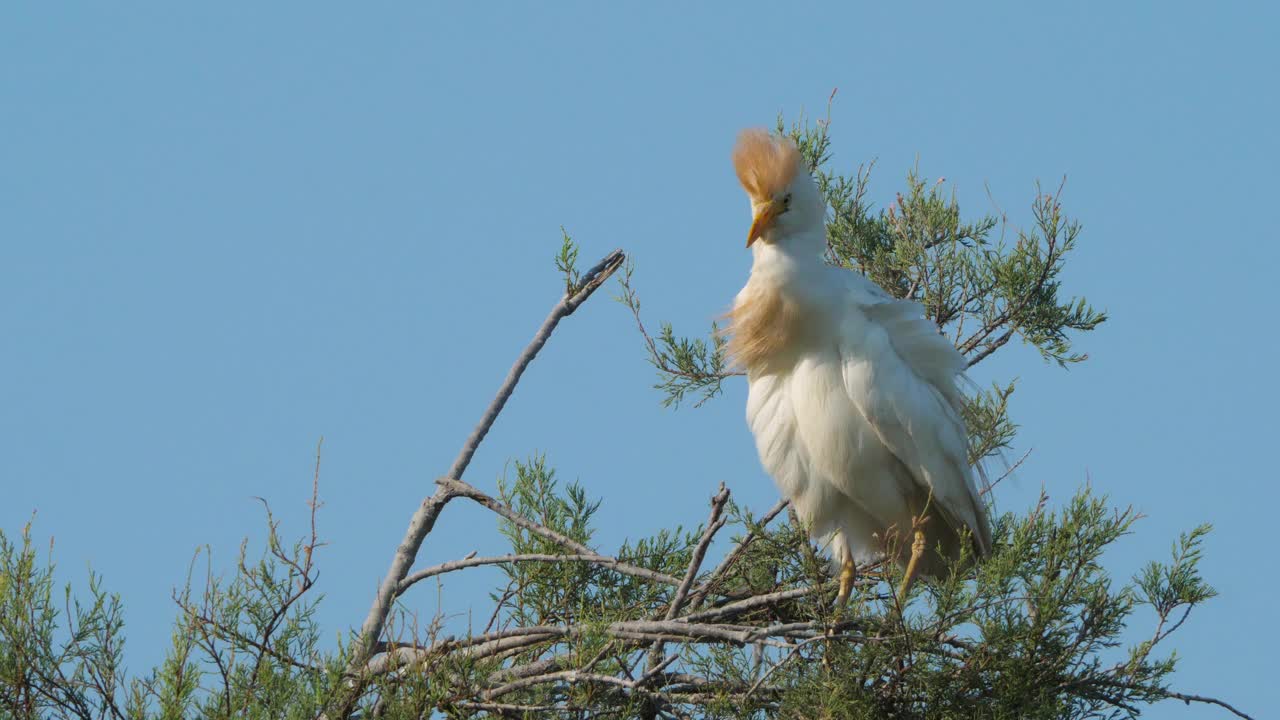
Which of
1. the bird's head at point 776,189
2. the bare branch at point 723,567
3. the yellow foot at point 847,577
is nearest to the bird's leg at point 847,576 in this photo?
the yellow foot at point 847,577

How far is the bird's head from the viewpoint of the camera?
4.18 m

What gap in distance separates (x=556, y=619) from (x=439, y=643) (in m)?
0.85

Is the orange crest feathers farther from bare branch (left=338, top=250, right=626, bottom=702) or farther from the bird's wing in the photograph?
bare branch (left=338, top=250, right=626, bottom=702)

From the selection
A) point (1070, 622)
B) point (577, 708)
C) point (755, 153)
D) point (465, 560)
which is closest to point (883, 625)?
point (1070, 622)

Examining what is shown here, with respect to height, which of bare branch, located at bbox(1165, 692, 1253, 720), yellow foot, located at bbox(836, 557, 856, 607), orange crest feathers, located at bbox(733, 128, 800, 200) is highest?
orange crest feathers, located at bbox(733, 128, 800, 200)

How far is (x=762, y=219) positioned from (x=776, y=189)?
11cm

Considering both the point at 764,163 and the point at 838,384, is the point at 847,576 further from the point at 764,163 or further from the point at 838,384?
the point at 764,163

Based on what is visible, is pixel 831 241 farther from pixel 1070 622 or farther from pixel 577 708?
pixel 577 708

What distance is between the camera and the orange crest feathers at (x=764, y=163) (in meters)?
4.18

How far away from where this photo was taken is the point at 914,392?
4117 mm

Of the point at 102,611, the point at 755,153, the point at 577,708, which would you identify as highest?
the point at 755,153

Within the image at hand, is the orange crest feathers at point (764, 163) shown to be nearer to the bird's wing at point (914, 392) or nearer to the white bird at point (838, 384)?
the white bird at point (838, 384)

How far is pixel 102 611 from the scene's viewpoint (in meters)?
3.04

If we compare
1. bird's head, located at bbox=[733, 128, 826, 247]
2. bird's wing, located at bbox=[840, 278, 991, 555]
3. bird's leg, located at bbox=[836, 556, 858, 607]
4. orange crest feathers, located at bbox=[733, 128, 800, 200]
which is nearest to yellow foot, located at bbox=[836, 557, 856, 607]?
bird's leg, located at bbox=[836, 556, 858, 607]
